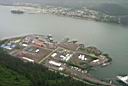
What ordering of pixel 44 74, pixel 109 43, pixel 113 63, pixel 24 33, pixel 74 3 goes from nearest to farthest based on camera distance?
pixel 44 74, pixel 113 63, pixel 109 43, pixel 24 33, pixel 74 3

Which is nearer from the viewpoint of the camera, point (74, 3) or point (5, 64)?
point (5, 64)

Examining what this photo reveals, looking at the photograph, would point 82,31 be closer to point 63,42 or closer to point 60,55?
point 63,42

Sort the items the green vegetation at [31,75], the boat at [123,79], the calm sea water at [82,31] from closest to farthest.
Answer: the green vegetation at [31,75] → the boat at [123,79] → the calm sea water at [82,31]

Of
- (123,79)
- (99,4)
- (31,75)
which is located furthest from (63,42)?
(99,4)

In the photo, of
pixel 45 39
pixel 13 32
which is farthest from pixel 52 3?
pixel 45 39

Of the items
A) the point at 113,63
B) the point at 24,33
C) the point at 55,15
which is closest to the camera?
the point at 113,63

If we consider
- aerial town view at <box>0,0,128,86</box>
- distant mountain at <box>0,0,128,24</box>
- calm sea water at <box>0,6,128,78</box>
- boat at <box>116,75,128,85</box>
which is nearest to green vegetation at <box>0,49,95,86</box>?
aerial town view at <box>0,0,128,86</box>

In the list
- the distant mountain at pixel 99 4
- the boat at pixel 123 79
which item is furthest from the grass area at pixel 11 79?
the distant mountain at pixel 99 4

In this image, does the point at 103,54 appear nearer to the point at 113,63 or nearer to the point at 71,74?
the point at 113,63

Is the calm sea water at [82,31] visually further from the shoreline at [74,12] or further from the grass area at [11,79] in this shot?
the grass area at [11,79]
